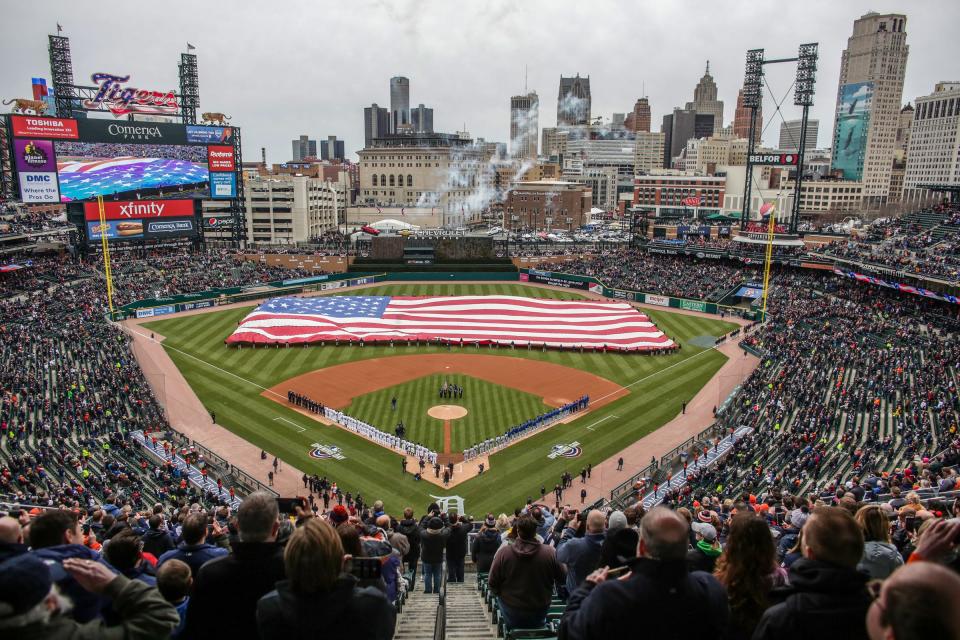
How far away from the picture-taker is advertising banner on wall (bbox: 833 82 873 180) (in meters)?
164

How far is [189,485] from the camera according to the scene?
24734 mm

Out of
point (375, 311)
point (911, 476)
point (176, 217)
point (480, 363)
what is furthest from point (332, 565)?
point (176, 217)

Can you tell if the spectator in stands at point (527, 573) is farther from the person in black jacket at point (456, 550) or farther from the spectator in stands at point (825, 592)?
the person in black jacket at point (456, 550)

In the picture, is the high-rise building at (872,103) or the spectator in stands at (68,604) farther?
the high-rise building at (872,103)

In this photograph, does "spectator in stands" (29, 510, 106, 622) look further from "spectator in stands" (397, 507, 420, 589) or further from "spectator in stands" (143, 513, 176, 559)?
"spectator in stands" (397, 507, 420, 589)

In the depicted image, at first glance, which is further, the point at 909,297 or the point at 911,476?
the point at 909,297

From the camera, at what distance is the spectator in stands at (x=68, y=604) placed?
3.55m

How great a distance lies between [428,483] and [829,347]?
91.8ft

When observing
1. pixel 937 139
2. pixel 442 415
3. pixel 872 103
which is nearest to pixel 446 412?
pixel 442 415

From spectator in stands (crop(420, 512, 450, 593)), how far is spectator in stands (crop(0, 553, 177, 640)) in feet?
24.8

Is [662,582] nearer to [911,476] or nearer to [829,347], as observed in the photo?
[911,476]

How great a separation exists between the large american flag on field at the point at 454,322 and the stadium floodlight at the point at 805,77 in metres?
34.0

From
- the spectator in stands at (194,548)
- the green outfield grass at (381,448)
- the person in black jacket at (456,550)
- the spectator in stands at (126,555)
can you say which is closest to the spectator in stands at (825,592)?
the spectator in stands at (126,555)

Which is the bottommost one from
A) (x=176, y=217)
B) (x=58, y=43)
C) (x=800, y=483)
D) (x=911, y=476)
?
(x=800, y=483)
